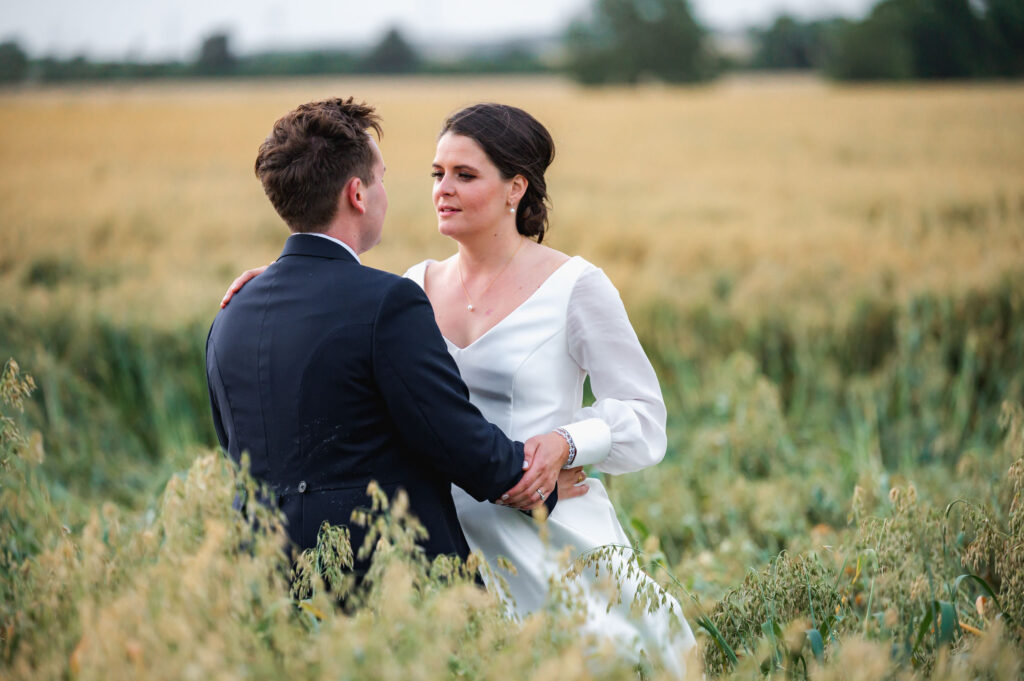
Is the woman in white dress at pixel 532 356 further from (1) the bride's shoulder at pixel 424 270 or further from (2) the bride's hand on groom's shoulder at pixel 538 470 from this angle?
(1) the bride's shoulder at pixel 424 270

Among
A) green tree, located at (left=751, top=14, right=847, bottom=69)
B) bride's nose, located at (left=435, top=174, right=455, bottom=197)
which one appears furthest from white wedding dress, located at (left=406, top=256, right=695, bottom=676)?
green tree, located at (left=751, top=14, right=847, bottom=69)

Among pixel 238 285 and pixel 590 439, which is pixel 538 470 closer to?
pixel 590 439

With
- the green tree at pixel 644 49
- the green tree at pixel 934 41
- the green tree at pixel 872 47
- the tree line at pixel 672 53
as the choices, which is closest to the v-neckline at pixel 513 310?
the tree line at pixel 672 53

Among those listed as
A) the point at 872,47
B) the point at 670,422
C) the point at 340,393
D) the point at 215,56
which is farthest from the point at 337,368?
the point at 872,47

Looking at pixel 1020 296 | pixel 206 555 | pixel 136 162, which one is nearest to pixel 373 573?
pixel 206 555

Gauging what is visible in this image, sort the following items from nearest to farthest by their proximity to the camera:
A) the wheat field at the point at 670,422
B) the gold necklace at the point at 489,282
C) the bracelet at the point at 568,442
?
the wheat field at the point at 670,422 → the bracelet at the point at 568,442 → the gold necklace at the point at 489,282

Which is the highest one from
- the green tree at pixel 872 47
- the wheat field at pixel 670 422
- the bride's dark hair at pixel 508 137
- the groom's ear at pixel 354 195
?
the green tree at pixel 872 47

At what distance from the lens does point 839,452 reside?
4.91 metres

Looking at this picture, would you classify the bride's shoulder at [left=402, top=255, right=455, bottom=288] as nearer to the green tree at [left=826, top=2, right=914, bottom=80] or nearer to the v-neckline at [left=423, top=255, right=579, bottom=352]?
the v-neckline at [left=423, top=255, right=579, bottom=352]

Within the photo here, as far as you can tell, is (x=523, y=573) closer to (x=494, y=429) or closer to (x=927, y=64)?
(x=494, y=429)

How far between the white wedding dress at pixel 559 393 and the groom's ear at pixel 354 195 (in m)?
0.58

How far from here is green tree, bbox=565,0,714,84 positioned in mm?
57250

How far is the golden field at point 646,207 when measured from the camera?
6676 millimetres

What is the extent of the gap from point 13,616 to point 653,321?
200 inches
